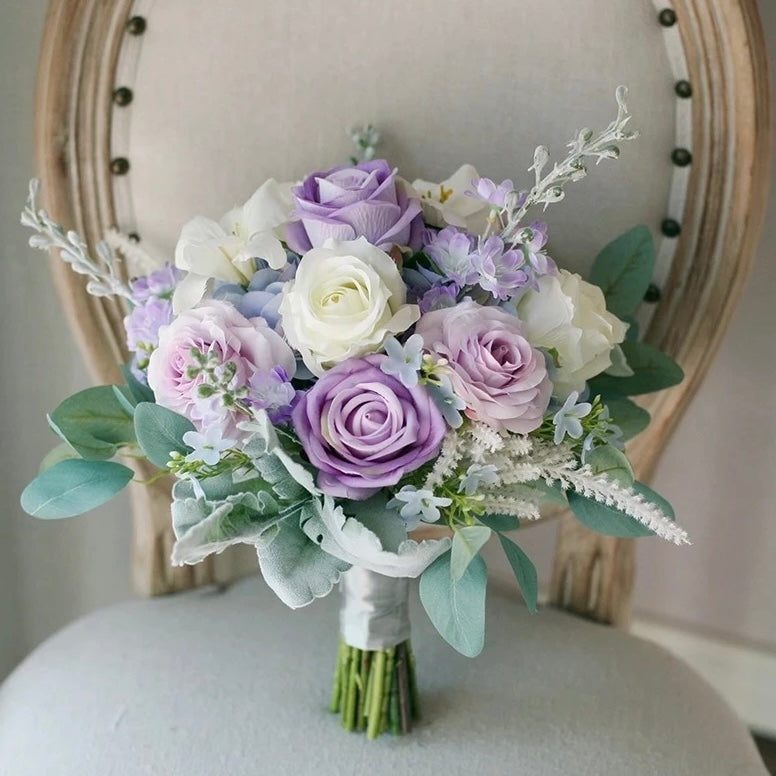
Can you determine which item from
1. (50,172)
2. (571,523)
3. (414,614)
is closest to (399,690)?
(414,614)

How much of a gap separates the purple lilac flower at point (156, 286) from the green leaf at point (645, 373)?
1.06ft

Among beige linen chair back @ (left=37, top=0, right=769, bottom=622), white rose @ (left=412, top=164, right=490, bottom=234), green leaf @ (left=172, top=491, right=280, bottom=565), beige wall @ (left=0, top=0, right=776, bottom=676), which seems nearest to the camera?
green leaf @ (left=172, top=491, right=280, bottom=565)

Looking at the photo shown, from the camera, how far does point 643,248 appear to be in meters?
0.68

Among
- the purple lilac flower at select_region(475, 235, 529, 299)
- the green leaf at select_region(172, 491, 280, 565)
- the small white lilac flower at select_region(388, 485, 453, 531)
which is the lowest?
the green leaf at select_region(172, 491, 280, 565)

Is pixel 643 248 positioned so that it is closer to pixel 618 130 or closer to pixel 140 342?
pixel 618 130

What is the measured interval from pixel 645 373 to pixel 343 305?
0.96 ft

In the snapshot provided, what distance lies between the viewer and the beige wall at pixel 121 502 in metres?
0.91

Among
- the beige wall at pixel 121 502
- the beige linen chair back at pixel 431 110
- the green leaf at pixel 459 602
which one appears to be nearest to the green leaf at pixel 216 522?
the green leaf at pixel 459 602

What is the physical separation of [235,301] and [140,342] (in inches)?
3.1

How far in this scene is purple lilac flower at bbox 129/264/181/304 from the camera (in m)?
0.60

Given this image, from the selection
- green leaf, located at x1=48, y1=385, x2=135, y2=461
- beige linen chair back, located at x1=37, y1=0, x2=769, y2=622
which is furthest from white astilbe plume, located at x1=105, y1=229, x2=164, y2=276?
green leaf, located at x1=48, y1=385, x2=135, y2=461

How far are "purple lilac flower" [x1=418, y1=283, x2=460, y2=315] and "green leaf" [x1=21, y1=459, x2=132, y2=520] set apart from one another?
0.22 metres

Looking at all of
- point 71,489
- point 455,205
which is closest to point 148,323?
point 71,489

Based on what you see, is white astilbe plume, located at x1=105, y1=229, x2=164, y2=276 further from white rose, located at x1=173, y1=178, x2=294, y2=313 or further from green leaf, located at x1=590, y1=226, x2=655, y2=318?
green leaf, located at x1=590, y1=226, x2=655, y2=318
